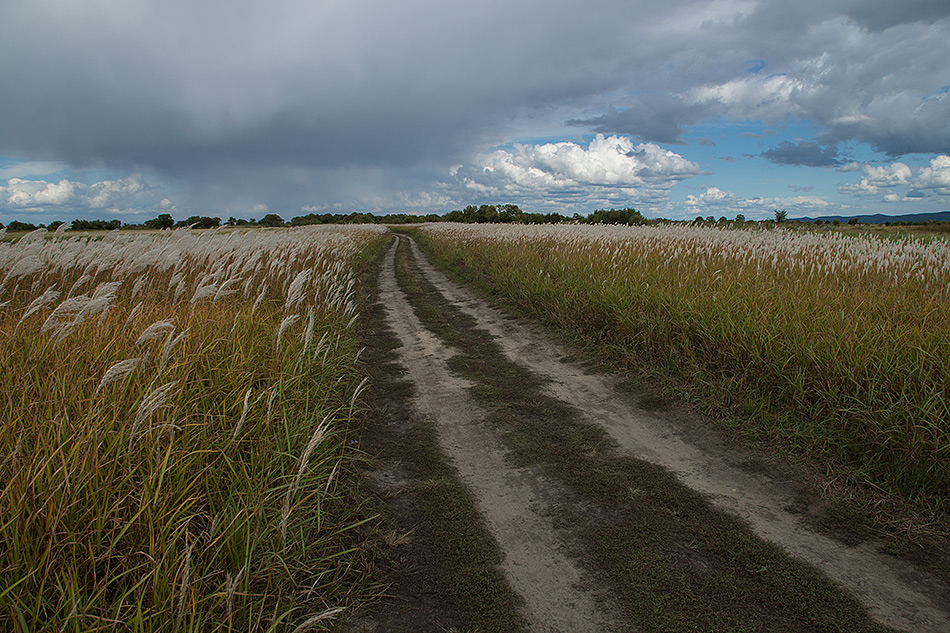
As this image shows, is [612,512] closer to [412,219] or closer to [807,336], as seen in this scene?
[807,336]

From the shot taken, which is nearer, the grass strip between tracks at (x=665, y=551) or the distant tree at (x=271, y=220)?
the grass strip between tracks at (x=665, y=551)

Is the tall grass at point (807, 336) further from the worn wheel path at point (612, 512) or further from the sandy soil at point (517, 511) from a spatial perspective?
the sandy soil at point (517, 511)

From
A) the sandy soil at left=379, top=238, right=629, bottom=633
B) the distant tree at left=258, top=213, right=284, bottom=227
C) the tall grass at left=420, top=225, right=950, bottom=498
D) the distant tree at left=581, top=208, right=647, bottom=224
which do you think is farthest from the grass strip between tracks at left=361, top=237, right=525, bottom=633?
the distant tree at left=258, top=213, right=284, bottom=227

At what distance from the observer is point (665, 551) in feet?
8.59

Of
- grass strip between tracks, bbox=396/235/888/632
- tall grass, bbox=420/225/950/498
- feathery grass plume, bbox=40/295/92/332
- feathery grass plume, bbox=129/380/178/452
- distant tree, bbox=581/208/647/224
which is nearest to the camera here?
feathery grass plume, bbox=129/380/178/452

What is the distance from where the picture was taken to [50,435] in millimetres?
2119

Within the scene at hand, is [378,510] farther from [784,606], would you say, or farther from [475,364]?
[475,364]

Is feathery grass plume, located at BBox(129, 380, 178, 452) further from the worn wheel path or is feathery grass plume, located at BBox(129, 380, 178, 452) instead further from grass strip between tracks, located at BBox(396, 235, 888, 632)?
grass strip between tracks, located at BBox(396, 235, 888, 632)

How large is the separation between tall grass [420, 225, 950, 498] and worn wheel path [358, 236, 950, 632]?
28.5 inches

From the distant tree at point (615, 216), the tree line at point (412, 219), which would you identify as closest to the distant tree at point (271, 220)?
the tree line at point (412, 219)

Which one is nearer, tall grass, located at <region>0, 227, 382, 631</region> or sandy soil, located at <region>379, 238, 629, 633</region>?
tall grass, located at <region>0, 227, 382, 631</region>

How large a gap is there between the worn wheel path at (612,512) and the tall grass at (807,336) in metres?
0.72

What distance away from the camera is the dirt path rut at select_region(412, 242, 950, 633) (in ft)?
7.48

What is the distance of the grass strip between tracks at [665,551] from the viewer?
7.17 feet
